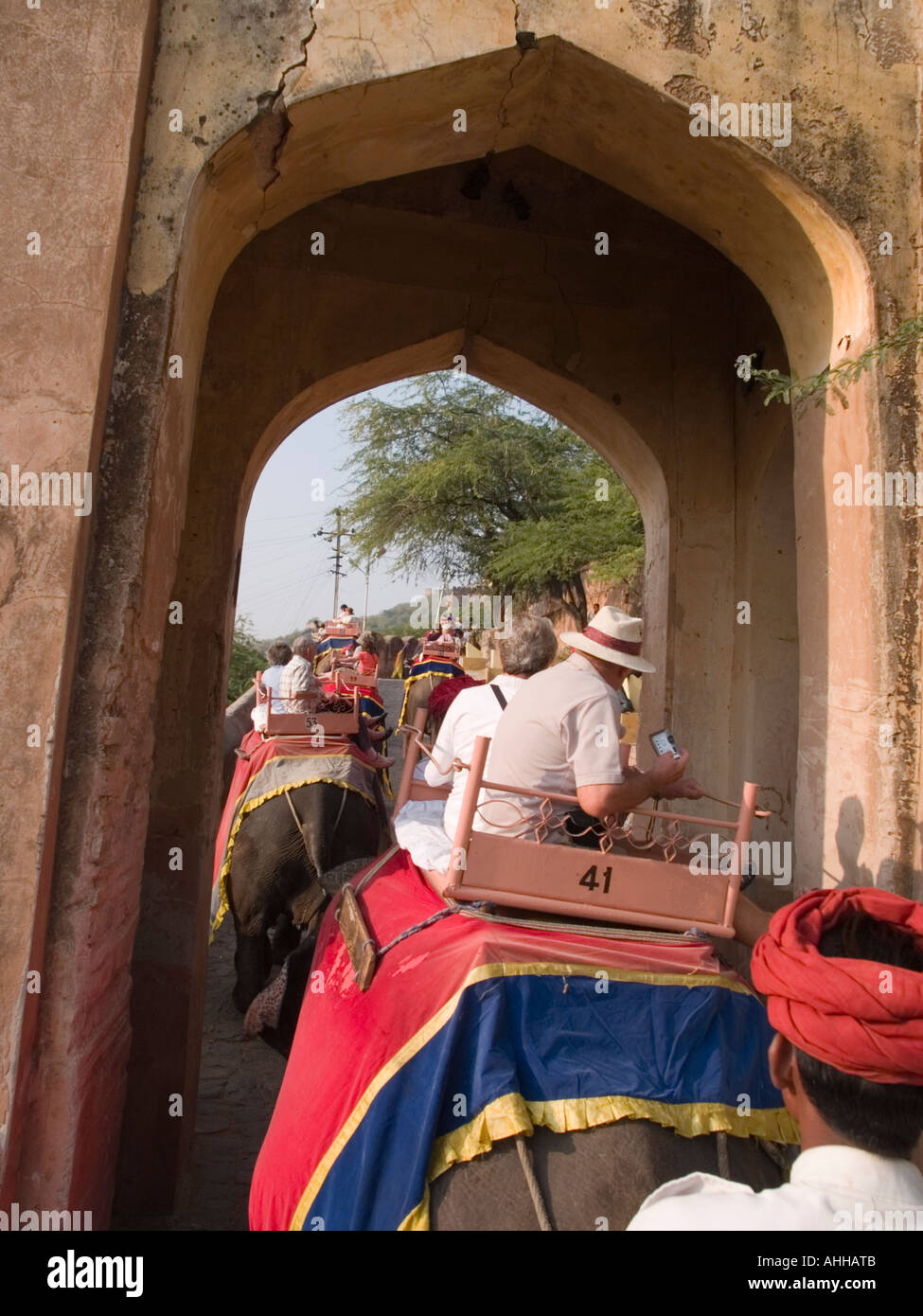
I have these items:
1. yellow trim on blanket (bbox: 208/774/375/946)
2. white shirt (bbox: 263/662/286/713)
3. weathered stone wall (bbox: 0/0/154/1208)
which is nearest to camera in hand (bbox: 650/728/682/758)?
weathered stone wall (bbox: 0/0/154/1208)

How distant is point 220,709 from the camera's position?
5.01 metres

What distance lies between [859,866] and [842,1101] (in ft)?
6.53

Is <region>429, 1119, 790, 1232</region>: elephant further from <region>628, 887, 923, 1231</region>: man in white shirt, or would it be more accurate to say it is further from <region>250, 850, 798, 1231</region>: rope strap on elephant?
<region>628, 887, 923, 1231</region>: man in white shirt

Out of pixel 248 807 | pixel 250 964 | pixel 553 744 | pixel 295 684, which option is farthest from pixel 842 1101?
pixel 295 684

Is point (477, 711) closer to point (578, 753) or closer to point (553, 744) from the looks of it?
point (553, 744)

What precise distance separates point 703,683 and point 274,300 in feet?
10.9

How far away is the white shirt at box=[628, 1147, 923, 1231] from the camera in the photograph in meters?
1.47

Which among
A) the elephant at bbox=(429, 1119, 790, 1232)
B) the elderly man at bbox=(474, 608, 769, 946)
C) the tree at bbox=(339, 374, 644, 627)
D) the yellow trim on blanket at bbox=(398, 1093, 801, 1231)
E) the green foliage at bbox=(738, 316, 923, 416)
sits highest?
the tree at bbox=(339, 374, 644, 627)

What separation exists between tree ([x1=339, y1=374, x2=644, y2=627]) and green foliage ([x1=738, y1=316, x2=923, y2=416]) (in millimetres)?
15875

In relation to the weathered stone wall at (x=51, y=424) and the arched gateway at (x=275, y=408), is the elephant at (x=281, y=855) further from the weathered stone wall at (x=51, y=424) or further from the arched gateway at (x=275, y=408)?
the weathered stone wall at (x=51, y=424)

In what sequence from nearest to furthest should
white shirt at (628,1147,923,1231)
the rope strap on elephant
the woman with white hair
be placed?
white shirt at (628,1147,923,1231) → the rope strap on elephant → the woman with white hair

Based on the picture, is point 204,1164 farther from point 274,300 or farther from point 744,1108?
point 274,300

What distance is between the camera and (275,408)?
5.31 metres

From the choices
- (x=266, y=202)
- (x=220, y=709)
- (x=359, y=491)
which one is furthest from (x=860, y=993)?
(x=359, y=491)
